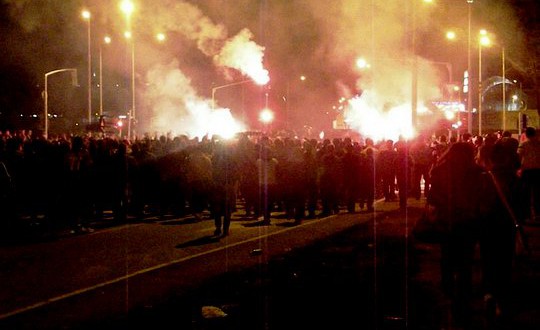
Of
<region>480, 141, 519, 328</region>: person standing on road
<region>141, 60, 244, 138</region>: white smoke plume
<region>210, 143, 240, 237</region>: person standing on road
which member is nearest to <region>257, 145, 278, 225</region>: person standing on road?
<region>210, 143, 240, 237</region>: person standing on road

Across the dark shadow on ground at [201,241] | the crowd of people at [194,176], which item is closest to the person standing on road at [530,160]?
the crowd of people at [194,176]

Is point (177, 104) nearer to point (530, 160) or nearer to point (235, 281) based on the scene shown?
point (530, 160)

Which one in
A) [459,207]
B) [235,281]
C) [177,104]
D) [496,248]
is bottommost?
[235,281]

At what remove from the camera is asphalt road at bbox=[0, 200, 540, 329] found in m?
6.95

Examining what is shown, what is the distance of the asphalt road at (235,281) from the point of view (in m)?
6.95

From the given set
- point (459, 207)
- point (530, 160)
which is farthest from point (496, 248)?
point (530, 160)

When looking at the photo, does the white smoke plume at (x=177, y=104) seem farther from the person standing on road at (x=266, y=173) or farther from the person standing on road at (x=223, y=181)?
the person standing on road at (x=223, y=181)

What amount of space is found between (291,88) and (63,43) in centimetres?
3446

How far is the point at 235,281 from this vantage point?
8.81 metres

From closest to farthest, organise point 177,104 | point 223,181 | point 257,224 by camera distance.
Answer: point 223,181 < point 257,224 < point 177,104

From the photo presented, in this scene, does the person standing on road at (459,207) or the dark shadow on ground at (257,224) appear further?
the dark shadow on ground at (257,224)

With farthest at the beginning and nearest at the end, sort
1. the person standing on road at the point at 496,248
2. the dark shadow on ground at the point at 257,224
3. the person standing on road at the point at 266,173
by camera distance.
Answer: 1. the person standing on road at the point at 266,173
2. the dark shadow on ground at the point at 257,224
3. the person standing on road at the point at 496,248

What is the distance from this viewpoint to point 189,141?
1725 centimetres

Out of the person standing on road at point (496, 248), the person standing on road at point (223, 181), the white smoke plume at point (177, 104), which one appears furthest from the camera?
the white smoke plume at point (177, 104)
